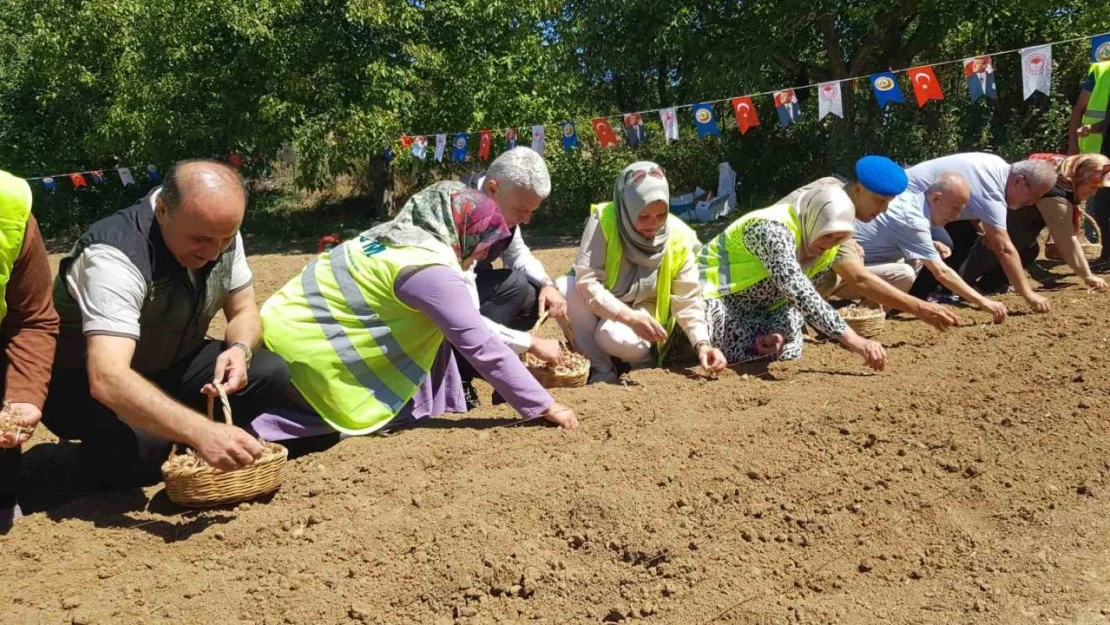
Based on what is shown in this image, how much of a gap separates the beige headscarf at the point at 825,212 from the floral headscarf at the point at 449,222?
1.49 metres

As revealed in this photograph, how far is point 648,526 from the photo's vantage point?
2467 millimetres

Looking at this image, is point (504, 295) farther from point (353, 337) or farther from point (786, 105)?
point (786, 105)

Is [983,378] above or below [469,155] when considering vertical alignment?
below

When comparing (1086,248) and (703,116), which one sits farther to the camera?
(703,116)

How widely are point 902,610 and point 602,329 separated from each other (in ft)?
7.21

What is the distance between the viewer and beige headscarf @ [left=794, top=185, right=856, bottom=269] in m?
3.73

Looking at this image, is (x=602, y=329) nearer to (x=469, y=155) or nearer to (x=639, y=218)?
(x=639, y=218)

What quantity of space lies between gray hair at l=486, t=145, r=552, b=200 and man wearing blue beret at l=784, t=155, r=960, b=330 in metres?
1.18

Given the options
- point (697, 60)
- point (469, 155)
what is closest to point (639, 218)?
point (697, 60)

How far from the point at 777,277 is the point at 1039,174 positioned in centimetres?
239

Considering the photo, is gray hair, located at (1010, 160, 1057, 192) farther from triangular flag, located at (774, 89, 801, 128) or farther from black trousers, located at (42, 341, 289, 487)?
black trousers, located at (42, 341, 289, 487)

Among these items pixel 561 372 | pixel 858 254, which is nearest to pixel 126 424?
pixel 561 372

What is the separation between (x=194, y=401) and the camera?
3199mm

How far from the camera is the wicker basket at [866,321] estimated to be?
450 cm
